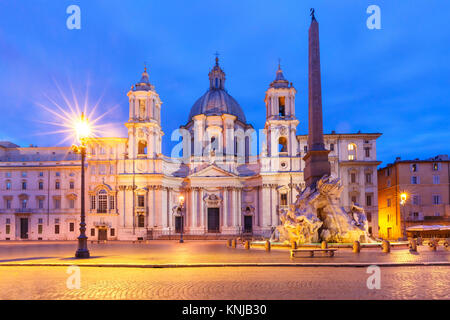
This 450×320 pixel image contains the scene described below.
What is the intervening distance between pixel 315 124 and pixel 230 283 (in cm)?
1650

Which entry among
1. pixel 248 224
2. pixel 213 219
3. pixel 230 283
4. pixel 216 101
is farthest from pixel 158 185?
pixel 230 283

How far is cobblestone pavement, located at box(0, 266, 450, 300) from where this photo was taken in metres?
9.52

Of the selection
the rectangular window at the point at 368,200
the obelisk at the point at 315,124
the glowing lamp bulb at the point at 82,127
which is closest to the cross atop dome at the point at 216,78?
the rectangular window at the point at 368,200

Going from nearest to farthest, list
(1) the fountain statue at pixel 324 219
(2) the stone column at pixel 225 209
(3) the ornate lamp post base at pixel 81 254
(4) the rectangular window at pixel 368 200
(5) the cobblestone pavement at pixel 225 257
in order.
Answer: (5) the cobblestone pavement at pixel 225 257 → (3) the ornate lamp post base at pixel 81 254 → (1) the fountain statue at pixel 324 219 → (4) the rectangular window at pixel 368 200 → (2) the stone column at pixel 225 209

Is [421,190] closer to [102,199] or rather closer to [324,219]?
[324,219]

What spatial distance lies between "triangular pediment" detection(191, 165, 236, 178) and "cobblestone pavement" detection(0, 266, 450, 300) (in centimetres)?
4180

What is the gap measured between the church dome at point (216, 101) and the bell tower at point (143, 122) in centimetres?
1055

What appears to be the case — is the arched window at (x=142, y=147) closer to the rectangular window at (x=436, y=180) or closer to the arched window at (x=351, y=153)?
the arched window at (x=351, y=153)

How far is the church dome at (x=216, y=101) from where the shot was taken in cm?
6450

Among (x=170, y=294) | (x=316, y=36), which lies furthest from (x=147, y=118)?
(x=170, y=294)

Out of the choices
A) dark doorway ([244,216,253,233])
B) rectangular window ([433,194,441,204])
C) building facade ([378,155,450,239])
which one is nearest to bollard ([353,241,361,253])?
building facade ([378,155,450,239])

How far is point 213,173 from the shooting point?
188 ft

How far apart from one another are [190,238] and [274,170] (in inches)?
565

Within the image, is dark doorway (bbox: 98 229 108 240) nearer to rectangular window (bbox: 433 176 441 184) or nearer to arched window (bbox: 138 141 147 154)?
arched window (bbox: 138 141 147 154)
